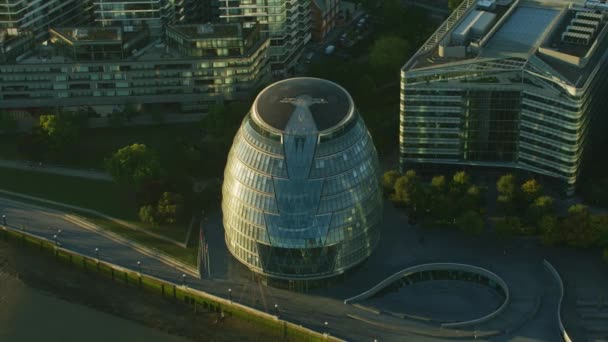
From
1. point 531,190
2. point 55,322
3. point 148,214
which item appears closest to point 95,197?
point 148,214

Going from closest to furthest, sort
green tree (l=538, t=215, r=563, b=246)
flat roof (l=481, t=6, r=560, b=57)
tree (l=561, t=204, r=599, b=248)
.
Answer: tree (l=561, t=204, r=599, b=248), green tree (l=538, t=215, r=563, b=246), flat roof (l=481, t=6, r=560, b=57)

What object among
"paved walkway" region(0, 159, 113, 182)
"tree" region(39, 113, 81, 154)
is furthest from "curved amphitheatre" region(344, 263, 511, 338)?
"tree" region(39, 113, 81, 154)

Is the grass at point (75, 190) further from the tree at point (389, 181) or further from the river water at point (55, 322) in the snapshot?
the tree at point (389, 181)

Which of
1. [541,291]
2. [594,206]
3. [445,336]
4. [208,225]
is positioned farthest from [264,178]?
[594,206]

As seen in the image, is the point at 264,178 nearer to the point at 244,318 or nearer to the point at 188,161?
the point at 244,318

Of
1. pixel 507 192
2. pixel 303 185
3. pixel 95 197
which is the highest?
pixel 303 185

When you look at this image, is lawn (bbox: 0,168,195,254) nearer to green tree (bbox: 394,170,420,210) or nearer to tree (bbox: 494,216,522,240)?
green tree (bbox: 394,170,420,210)

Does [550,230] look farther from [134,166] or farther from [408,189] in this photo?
[134,166]
